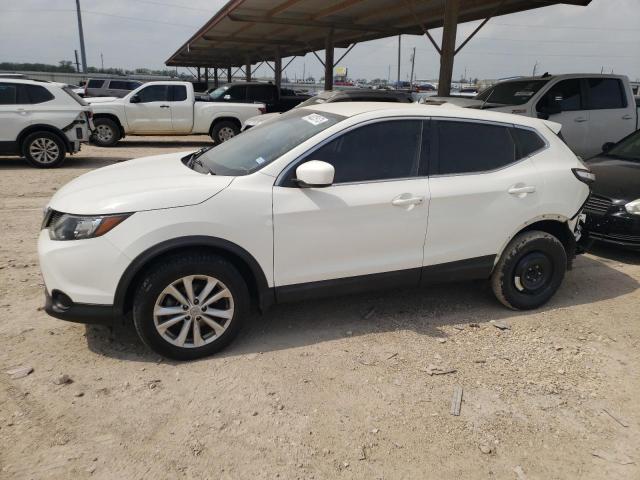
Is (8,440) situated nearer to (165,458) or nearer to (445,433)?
(165,458)

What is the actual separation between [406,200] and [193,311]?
5.42 ft

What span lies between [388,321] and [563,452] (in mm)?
1593

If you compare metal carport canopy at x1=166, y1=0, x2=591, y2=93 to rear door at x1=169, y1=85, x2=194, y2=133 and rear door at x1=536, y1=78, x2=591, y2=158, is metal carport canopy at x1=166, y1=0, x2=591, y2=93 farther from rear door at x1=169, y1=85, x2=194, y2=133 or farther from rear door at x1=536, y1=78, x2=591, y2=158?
rear door at x1=536, y1=78, x2=591, y2=158

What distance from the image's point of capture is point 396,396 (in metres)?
3.05

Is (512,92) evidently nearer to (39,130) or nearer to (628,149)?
(628,149)

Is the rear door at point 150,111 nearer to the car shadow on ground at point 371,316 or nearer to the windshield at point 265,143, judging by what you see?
the windshield at point 265,143

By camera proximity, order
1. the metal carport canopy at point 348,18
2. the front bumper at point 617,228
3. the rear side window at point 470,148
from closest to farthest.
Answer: the rear side window at point 470,148
the front bumper at point 617,228
the metal carport canopy at point 348,18

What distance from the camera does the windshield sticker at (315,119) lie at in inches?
146

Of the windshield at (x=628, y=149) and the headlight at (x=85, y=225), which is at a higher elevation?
the windshield at (x=628, y=149)

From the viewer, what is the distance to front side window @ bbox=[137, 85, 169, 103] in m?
14.0

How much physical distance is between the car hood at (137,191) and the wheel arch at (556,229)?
241 centimetres

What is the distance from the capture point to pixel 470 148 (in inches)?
154

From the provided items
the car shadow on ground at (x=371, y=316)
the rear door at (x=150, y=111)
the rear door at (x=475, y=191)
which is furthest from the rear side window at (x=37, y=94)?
the rear door at (x=475, y=191)

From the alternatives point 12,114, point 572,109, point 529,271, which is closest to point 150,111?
point 12,114
